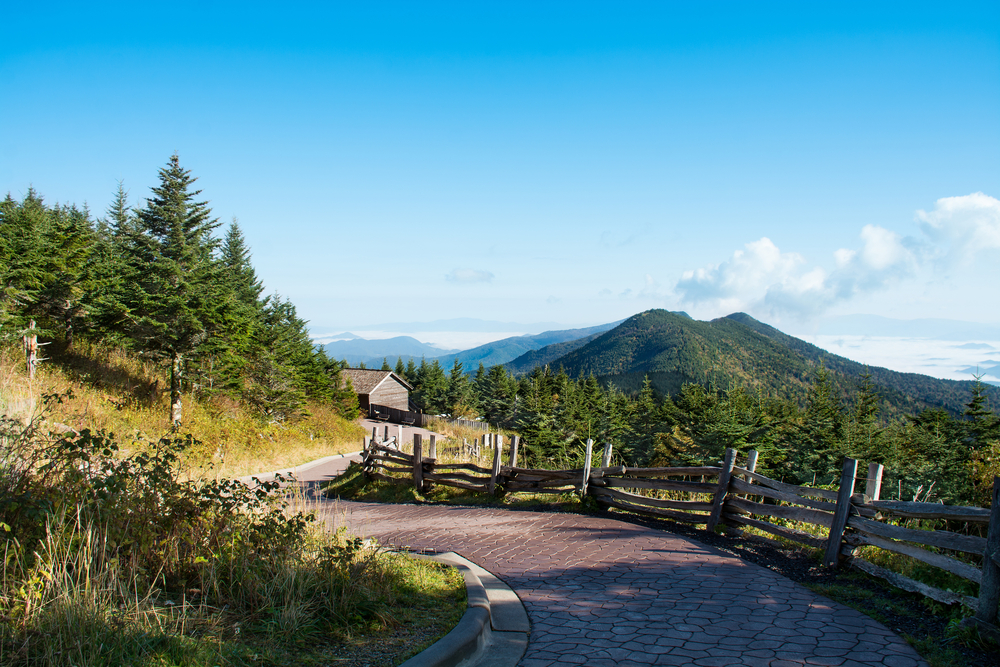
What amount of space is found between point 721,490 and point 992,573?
4.33 m

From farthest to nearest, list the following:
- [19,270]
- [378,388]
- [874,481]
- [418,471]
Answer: [378,388] → [19,270] → [418,471] → [874,481]

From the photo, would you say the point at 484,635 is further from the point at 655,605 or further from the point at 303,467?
the point at 303,467

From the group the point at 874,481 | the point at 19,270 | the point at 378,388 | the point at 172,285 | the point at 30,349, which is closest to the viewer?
the point at 874,481

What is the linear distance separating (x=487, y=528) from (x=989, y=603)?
646 centimetres

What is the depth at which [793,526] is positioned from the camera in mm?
8555

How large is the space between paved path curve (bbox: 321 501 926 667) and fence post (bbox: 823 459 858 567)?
2.73 ft

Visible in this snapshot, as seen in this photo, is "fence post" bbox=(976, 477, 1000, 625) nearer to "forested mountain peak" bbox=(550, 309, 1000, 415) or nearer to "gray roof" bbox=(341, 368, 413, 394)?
"gray roof" bbox=(341, 368, 413, 394)

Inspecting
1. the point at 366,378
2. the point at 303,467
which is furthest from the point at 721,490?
the point at 366,378

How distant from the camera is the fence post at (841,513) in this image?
21.8 ft

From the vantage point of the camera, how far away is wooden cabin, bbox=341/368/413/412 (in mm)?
55000

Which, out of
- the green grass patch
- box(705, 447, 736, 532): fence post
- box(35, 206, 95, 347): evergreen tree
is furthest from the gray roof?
the green grass patch

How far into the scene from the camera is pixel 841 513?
6.68 meters

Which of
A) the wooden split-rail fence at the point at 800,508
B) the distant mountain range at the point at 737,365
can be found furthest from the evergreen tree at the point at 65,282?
the distant mountain range at the point at 737,365

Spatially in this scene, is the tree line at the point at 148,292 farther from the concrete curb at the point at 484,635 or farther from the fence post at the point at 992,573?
the fence post at the point at 992,573
